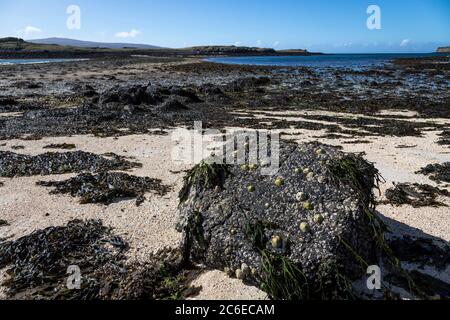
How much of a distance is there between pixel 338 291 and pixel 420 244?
2214 millimetres

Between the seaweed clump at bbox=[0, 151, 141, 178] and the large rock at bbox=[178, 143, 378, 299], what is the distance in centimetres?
565

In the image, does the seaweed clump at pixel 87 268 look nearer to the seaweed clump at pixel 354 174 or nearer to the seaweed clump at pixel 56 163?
the seaweed clump at pixel 354 174

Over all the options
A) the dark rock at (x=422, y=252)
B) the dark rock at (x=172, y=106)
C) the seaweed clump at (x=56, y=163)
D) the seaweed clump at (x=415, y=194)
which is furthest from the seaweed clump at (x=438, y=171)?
the dark rock at (x=172, y=106)

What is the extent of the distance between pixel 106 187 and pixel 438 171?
8862 millimetres

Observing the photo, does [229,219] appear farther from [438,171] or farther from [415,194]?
[438,171]

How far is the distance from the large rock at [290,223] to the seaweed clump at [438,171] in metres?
5.20

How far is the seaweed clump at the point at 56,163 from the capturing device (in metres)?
11.1

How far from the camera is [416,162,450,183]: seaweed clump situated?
34.0 feet

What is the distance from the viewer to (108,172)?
10.9m

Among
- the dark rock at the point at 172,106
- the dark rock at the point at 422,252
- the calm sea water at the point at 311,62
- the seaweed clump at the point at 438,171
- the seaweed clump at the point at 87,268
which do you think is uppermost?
the calm sea water at the point at 311,62

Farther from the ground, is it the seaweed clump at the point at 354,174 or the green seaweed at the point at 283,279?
the seaweed clump at the point at 354,174

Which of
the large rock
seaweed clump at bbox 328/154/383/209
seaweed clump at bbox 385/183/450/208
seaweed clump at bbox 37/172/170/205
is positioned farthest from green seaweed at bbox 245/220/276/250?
seaweed clump at bbox 385/183/450/208

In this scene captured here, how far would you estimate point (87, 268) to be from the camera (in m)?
6.25

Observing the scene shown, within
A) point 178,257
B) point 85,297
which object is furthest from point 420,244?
point 85,297
